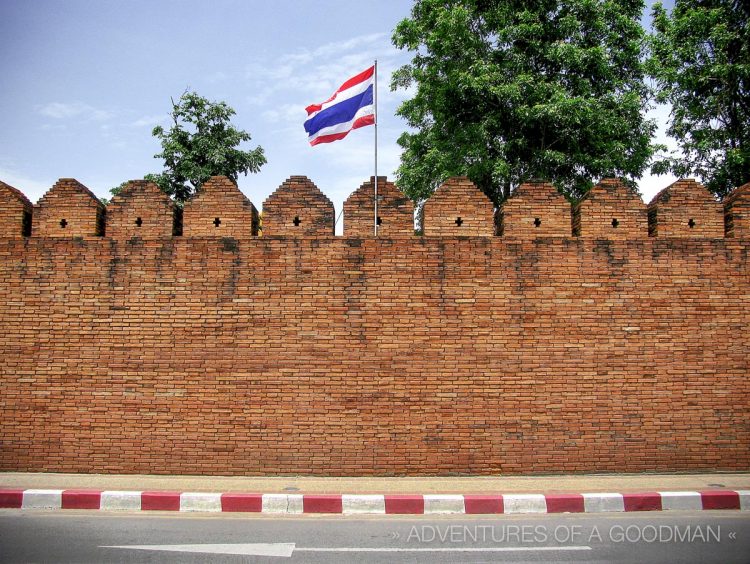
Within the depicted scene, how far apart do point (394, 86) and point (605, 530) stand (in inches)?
543

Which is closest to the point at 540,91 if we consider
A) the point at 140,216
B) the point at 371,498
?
the point at 140,216

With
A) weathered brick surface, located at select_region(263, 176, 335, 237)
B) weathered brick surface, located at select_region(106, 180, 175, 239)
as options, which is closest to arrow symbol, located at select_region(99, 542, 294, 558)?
weathered brick surface, located at select_region(263, 176, 335, 237)

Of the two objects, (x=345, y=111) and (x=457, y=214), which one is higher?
(x=345, y=111)

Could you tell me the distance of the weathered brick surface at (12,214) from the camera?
7777 mm

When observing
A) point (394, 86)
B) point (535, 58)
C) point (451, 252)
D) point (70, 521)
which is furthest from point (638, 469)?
point (394, 86)

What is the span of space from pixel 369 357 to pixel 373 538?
248 centimetres

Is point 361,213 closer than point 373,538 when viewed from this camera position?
No

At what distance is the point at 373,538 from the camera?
18.1 feet

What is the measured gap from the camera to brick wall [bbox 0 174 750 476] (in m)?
7.45

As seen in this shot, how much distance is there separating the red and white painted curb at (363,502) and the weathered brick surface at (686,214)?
11.1ft

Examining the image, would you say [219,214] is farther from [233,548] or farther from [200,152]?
[200,152]

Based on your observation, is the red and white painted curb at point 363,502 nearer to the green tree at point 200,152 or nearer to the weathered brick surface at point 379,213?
the weathered brick surface at point 379,213

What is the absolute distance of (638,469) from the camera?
295 inches

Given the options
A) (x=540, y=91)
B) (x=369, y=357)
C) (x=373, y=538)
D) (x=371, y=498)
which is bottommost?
(x=373, y=538)
